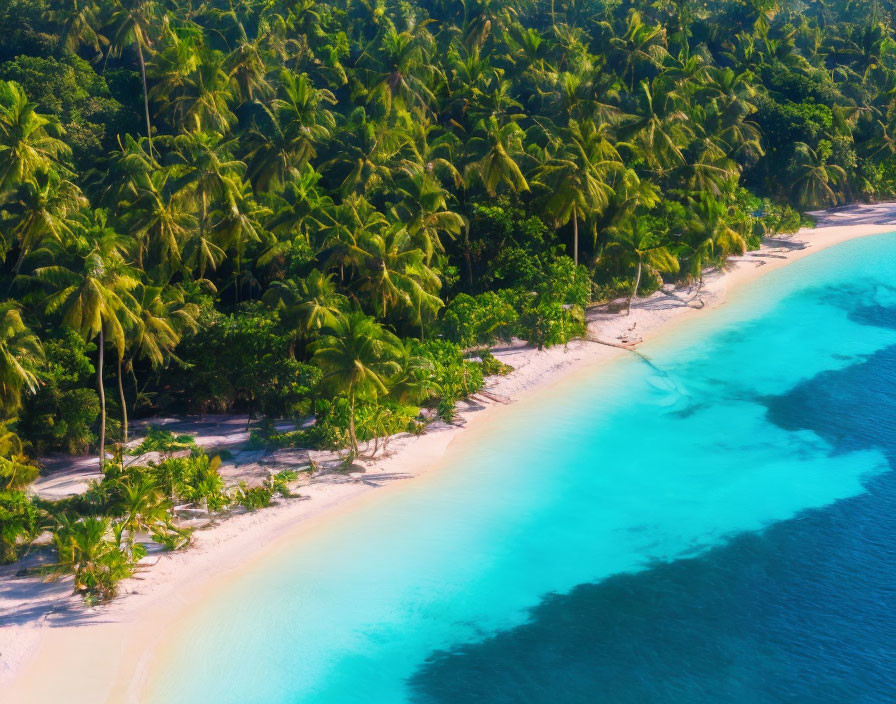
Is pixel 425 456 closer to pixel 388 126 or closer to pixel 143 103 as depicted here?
pixel 388 126

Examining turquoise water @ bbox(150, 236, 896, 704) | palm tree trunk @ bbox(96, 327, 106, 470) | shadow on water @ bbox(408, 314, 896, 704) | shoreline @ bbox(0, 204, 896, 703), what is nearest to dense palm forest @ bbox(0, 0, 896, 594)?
palm tree trunk @ bbox(96, 327, 106, 470)

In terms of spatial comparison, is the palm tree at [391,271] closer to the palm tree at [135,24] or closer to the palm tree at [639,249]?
the palm tree at [639,249]

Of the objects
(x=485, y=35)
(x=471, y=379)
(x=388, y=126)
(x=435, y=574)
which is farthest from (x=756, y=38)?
(x=435, y=574)

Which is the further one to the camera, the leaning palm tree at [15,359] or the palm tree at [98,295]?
the palm tree at [98,295]

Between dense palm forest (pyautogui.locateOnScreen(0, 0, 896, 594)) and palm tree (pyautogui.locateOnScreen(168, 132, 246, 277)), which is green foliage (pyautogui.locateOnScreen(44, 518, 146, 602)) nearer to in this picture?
dense palm forest (pyautogui.locateOnScreen(0, 0, 896, 594))

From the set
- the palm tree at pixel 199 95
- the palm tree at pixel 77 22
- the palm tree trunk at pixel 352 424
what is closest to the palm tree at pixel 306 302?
the palm tree trunk at pixel 352 424
